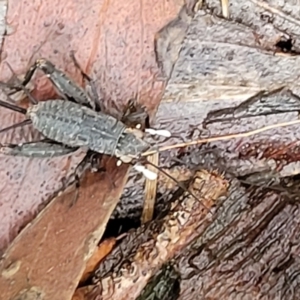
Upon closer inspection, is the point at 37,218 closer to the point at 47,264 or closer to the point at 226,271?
the point at 47,264

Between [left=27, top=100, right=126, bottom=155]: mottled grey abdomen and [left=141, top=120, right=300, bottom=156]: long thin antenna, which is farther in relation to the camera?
[left=141, top=120, right=300, bottom=156]: long thin antenna

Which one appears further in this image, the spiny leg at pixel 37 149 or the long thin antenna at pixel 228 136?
the long thin antenna at pixel 228 136

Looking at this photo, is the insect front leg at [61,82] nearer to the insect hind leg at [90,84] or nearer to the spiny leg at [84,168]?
the insect hind leg at [90,84]

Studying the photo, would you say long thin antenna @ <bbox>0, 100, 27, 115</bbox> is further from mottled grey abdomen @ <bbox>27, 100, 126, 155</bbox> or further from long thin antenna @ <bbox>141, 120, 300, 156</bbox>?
long thin antenna @ <bbox>141, 120, 300, 156</bbox>

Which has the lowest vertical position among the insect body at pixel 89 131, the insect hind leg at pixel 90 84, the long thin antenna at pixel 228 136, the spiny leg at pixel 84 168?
the long thin antenna at pixel 228 136

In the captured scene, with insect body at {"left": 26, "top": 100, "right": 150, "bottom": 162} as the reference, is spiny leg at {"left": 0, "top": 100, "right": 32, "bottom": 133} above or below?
above

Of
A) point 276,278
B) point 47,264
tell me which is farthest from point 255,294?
point 47,264

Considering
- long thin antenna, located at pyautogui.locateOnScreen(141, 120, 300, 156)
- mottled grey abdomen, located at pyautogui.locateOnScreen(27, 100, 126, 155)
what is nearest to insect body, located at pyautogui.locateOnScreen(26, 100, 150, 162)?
mottled grey abdomen, located at pyautogui.locateOnScreen(27, 100, 126, 155)

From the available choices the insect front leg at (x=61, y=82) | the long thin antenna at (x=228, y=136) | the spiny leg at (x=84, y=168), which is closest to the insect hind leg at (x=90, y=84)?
the insect front leg at (x=61, y=82)
